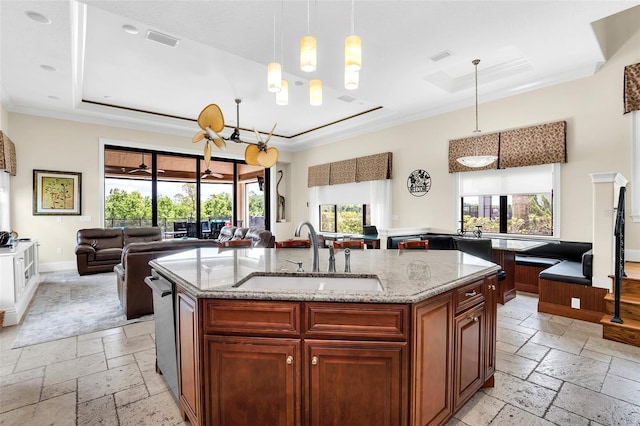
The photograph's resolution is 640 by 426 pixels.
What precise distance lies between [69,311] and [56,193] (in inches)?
151

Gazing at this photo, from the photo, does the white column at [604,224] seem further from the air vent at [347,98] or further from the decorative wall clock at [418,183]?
the air vent at [347,98]

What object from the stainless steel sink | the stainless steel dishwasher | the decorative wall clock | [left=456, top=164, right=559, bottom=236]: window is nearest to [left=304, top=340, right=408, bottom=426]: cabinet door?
the stainless steel sink

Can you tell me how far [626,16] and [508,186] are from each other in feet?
8.29

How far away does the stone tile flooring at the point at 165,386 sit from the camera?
201cm

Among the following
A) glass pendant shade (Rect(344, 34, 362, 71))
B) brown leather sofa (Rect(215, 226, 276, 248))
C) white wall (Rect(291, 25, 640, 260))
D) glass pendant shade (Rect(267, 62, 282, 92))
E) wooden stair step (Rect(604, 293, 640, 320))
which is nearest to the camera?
glass pendant shade (Rect(344, 34, 362, 71))

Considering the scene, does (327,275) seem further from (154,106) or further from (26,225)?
(26,225)

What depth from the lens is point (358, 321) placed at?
149 cm

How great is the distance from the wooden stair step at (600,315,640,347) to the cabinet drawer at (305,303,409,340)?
304 cm

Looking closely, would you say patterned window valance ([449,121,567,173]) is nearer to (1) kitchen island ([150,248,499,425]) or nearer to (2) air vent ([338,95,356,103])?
(2) air vent ([338,95,356,103])

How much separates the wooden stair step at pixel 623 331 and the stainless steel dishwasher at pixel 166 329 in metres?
3.94

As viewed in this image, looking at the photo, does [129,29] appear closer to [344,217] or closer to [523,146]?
[523,146]

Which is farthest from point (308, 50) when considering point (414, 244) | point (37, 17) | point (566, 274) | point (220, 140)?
point (566, 274)

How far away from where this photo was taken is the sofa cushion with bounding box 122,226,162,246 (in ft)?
23.1

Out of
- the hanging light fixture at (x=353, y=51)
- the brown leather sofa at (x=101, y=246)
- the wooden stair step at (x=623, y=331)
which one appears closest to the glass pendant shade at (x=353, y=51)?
the hanging light fixture at (x=353, y=51)
